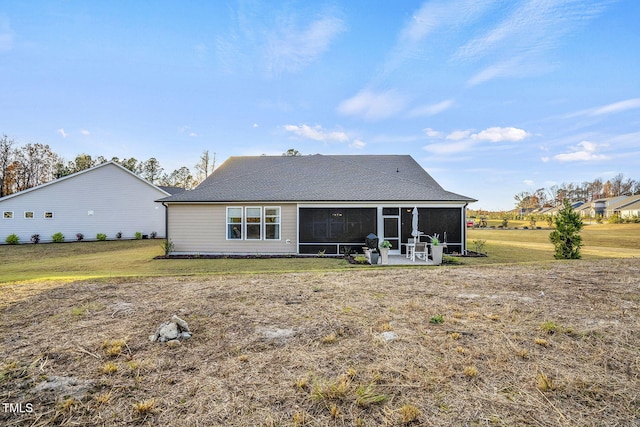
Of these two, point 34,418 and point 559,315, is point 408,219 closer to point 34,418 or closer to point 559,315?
point 559,315

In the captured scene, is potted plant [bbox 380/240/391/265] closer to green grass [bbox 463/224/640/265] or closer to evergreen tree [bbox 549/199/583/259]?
green grass [bbox 463/224/640/265]

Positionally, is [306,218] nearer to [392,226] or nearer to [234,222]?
[234,222]

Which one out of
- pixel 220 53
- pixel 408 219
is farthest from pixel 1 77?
→ pixel 408 219

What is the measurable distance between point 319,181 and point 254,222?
4137 mm

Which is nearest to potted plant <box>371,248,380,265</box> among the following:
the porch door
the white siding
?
the porch door

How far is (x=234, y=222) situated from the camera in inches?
533

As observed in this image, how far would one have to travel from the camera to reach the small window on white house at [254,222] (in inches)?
531

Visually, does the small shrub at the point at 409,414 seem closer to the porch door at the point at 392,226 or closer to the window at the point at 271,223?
the porch door at the point at 392,226

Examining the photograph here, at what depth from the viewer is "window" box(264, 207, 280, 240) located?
13477 millimetres

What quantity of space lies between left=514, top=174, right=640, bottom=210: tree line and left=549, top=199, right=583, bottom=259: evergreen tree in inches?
2967

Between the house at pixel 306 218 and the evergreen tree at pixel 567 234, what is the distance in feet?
11.0

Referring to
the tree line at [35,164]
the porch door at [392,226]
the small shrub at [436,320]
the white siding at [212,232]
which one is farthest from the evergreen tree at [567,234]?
the tree line at [35,164]

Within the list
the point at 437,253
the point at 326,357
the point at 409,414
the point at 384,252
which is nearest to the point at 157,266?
the point at 384,252

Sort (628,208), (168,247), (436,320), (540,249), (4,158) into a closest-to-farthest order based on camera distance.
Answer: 1. (436,320)
2. (168,247)
3. (540,249)
4. (4,158)
5. (628,208)
